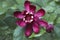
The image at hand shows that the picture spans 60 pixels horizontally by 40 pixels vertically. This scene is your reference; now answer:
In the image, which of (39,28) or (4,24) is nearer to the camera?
(39,28)

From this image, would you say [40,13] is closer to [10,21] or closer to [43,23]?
[43,23]

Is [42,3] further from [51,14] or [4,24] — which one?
[4,24]

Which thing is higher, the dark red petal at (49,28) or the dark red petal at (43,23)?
the dark red petal at (43,23)

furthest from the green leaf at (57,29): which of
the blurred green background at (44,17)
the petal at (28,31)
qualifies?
the petal at (28,31)

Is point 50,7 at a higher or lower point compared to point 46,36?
higher

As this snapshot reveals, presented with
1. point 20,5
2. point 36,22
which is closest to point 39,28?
point 36,22

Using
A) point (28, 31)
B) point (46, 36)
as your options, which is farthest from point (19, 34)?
point (46, 36)

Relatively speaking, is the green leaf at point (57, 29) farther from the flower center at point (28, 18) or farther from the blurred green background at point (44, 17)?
the flower center at point (28, 18)

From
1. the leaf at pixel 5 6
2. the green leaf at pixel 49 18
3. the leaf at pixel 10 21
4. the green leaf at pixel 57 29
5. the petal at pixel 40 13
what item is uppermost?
the leaf at pixel 5 6

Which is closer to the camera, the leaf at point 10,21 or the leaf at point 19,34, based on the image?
the leaf at point 19,34
